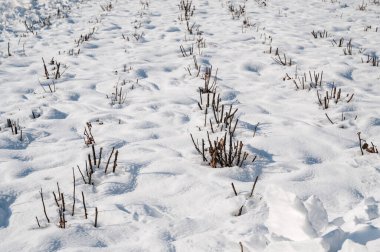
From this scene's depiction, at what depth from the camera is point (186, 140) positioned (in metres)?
3.35

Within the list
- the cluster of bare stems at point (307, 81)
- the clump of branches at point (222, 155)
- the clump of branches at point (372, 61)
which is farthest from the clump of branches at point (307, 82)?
the clump of branches at point (222, 155)

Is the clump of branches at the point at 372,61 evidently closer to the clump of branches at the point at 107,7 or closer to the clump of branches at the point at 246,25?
the clump of branches at the point at 246,25

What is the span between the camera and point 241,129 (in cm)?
354

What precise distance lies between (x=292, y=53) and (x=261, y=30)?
5.34 ft

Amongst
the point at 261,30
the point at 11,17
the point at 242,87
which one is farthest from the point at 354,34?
the point at 11,17

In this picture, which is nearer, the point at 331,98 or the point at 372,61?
the point at 331,98

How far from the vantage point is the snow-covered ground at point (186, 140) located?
2.11m

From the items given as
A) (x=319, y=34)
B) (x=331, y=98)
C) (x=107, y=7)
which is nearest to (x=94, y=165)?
(x=331, y=98)

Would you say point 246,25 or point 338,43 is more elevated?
point 246,25

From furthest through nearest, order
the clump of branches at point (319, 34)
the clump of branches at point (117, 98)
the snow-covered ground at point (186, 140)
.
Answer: the clump of branches at point (319, 34), the clump of branches at point (117, 98), the snow-covered ground at point (186, 140)

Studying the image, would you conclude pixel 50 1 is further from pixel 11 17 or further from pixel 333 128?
pixel 333 128

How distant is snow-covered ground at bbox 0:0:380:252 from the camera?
2111 mm

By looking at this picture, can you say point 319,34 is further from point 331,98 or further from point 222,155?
point 222,155

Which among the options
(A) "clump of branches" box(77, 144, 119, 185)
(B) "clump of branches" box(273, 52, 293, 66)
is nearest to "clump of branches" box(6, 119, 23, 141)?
(A) "clump of branches" box(77, 144, 119, 185)
